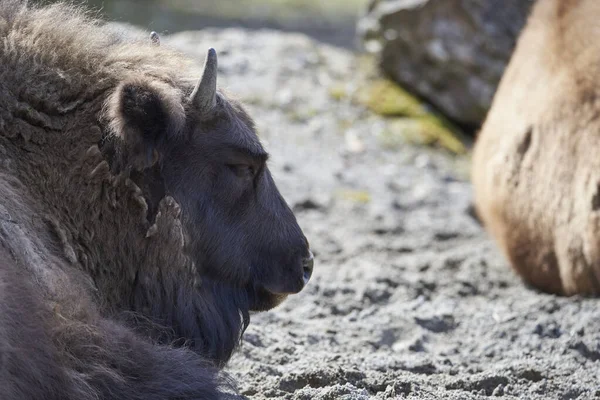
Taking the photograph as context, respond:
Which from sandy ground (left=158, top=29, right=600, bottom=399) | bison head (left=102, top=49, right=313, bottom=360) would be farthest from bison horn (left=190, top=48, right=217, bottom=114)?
sandy ground (left=158, top=29, right=600, bottom=399)

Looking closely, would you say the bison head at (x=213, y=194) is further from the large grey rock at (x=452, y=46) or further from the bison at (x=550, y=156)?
the large grey rock at (x=452, y=46)

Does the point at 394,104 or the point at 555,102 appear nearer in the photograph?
the point at 555,102

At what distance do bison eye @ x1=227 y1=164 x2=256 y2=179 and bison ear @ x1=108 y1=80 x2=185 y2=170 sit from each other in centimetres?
38

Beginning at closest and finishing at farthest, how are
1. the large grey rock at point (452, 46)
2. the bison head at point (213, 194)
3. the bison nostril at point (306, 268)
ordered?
the bison head at point (213, 194)
the bison nostril at point (306, 268)
the large grey rock at point (452, 46)

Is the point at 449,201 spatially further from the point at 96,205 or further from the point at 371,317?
the point at 96,205

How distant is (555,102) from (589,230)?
37.2 inches

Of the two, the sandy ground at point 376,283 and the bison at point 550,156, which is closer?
the sandy ground at point 376,283

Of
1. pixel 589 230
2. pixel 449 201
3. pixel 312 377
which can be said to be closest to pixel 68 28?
pixel 312 377

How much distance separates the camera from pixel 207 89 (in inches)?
166

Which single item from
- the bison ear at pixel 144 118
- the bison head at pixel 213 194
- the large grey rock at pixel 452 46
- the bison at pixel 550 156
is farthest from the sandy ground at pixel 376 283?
the bison ear at pixel 144 118

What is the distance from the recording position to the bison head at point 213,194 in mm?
4070

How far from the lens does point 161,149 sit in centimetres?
418

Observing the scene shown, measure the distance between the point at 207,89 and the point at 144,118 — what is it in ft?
1.10

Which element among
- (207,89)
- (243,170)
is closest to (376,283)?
(243,170)
